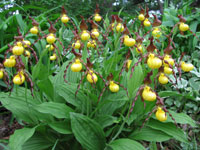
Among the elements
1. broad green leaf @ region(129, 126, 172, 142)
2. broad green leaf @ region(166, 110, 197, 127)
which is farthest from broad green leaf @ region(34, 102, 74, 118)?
broad green leaf @ region(166, 110, 197, 127)

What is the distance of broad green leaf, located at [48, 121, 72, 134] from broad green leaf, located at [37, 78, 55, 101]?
12.4 inches

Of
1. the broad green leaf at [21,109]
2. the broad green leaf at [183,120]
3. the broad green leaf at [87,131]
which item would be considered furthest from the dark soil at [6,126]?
the broad green leaf at [183,120]

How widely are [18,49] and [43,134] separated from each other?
70cm

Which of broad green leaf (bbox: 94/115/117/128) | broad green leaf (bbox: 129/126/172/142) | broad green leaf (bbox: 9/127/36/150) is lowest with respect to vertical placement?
broad green leaf (bbox: 129/126/172/142)

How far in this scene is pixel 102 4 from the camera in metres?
8.60

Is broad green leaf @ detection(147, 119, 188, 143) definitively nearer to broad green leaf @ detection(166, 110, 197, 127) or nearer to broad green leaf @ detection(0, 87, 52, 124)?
broad green leaf @ detection(166, 110, 197, 127)

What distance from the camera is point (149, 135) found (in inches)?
52.7

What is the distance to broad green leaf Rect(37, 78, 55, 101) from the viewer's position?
135cm

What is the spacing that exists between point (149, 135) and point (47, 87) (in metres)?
0.90

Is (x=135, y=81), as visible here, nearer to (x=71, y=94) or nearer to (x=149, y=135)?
(x=149, y=135)

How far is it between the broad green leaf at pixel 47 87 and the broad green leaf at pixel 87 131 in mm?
369

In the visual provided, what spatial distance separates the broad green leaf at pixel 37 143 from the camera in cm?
132

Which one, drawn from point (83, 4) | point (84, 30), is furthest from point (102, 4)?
point (84, 30)

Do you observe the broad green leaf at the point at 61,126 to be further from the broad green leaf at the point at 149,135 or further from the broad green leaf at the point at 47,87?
the broad green leaf at the point at 149,135
